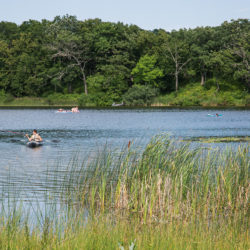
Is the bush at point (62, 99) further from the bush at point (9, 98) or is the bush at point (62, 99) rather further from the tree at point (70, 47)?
the bush at point (9, 98)

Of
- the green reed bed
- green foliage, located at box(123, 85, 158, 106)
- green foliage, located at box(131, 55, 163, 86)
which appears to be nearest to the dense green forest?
green foliage, located at box(123, 85, 158, 106)

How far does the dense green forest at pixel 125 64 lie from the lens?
85125mm

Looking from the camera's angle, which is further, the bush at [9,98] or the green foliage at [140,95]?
the bush at [9,98]

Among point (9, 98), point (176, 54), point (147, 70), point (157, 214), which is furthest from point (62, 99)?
point (157, 214)

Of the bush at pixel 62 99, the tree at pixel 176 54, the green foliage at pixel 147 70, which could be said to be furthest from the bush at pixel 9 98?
the tree at pixel 176 54

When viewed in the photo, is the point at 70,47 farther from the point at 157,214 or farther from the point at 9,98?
the point at 157,214

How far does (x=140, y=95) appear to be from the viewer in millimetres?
85500

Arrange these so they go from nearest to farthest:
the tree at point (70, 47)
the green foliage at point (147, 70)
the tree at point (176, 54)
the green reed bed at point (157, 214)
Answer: the green reed bed at point (157, 214)
the tree at point (176, 54)
the green foliage at point (147, 70)
the tree at point (70, 47)

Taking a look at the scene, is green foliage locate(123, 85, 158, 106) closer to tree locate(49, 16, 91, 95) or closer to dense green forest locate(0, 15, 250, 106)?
dense green forest locate(0, 15, 250, 106)

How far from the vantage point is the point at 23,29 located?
4281 inches

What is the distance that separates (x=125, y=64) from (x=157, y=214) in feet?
273

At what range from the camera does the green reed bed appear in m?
8.25

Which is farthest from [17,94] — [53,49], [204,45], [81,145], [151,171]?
[151,171]

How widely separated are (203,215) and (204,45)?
259ft
